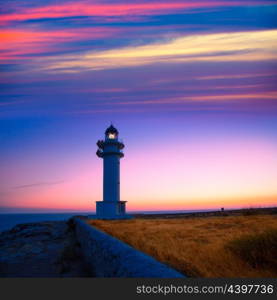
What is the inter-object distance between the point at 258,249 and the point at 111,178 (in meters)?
27.8

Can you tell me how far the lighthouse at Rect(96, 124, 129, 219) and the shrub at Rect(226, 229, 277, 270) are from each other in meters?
26.3

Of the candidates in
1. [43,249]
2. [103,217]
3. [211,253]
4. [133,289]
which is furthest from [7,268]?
[103,217]

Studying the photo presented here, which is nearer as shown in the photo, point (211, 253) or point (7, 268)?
point (211, 253)

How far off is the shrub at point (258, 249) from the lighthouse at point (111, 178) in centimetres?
2631

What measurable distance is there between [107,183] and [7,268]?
25.4 metres

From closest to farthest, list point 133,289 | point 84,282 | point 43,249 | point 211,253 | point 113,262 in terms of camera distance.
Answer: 1. point 133,289
2. point 84,282
3. point 113,262
4. point 211,253
5. point 43,249

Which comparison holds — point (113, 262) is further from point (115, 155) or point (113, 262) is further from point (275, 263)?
point (115, 155)

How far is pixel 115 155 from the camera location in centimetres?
3747

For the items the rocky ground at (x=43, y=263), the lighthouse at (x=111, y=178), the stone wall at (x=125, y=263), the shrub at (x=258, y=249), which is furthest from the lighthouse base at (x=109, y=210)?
the stone wall at (x=125, y=263)

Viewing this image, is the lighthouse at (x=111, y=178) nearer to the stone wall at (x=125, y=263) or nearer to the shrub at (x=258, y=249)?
the shrub at (x=258, y=249)

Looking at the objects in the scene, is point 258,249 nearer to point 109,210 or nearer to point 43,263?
point 43,263

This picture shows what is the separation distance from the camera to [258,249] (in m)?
9.45

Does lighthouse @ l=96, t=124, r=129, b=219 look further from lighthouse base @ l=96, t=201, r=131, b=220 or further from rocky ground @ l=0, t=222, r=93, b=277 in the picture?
rocky ground @ l=0, t=222, r=93, b=277

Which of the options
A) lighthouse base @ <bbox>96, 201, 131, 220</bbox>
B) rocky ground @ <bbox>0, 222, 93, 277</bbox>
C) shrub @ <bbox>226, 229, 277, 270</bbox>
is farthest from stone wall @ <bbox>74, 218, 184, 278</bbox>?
lighthouse base @ <bbox>96, 201, 131, 220</bbox>
